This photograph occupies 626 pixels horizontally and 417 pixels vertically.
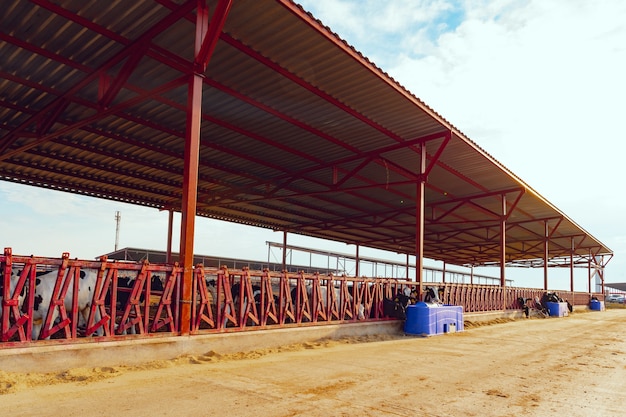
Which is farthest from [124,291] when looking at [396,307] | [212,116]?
[396,307]

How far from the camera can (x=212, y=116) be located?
13102 millimetres

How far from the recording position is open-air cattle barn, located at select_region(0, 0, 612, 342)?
28.6 ft

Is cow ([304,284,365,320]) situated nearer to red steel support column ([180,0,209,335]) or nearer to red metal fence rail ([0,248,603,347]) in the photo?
red metal fence rail ([0,248,603,347])

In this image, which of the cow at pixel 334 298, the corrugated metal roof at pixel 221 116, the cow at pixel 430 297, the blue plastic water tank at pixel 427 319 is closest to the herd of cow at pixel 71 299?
the cow at pixel 334 298

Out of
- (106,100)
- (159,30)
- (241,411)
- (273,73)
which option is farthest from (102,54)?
(241,411)

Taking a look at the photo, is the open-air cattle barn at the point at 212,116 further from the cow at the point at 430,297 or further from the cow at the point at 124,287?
the cow at the point at 124,287

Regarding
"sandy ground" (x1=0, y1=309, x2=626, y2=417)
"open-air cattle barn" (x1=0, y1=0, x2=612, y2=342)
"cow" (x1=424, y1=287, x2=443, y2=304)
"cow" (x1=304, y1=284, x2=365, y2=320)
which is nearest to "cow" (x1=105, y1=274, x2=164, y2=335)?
"open-air cattle barn" (x1=0, y1=0, x2=612, y2=342)

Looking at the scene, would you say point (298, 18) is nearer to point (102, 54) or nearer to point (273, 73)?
point (273, 73)

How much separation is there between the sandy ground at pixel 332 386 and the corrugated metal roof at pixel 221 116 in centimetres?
517

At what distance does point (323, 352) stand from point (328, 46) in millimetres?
6136

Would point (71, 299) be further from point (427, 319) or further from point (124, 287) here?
point (427, 319)

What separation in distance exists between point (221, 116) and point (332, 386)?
8.80 m

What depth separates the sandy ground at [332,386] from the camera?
5.18 meters

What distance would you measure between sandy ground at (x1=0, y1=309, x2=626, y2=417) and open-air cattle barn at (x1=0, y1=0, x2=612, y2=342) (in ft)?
6.70
